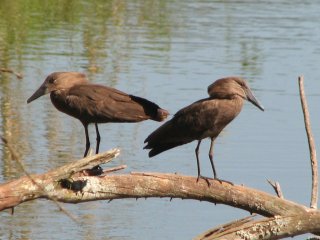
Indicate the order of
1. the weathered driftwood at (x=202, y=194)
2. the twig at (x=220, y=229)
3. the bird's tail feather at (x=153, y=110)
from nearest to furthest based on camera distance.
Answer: the weathered driftwood at (x=202, y=194)
the twig at (x=220, y=229)
the bird's tail feather at (x=153, y=110)

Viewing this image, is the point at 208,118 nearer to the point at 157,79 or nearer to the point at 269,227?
the point at 269,227

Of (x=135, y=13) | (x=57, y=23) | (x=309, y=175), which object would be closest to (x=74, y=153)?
(x=309, y=175)

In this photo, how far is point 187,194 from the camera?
7.78 m

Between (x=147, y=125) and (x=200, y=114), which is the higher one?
(x=200, y=114)

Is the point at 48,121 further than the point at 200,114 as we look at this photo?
Yes

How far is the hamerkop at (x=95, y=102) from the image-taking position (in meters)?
8.32

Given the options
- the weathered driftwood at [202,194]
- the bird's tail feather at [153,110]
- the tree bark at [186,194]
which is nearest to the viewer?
the tree bark at [186,194]

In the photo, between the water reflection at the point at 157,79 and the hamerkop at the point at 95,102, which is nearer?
the hamerkop at the point at 95,102

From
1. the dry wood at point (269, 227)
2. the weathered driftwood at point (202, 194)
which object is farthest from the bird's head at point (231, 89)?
the dry wood at point (269, 227)

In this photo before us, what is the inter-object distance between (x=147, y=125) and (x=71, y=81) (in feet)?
15.3

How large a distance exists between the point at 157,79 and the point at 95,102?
23.8 feet

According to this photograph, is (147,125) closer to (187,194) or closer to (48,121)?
(48,121)

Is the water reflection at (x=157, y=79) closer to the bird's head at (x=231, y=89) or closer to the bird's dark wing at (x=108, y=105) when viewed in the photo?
the bird's dark wing at (x=108, y=105)

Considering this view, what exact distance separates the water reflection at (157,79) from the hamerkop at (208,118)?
179cm
